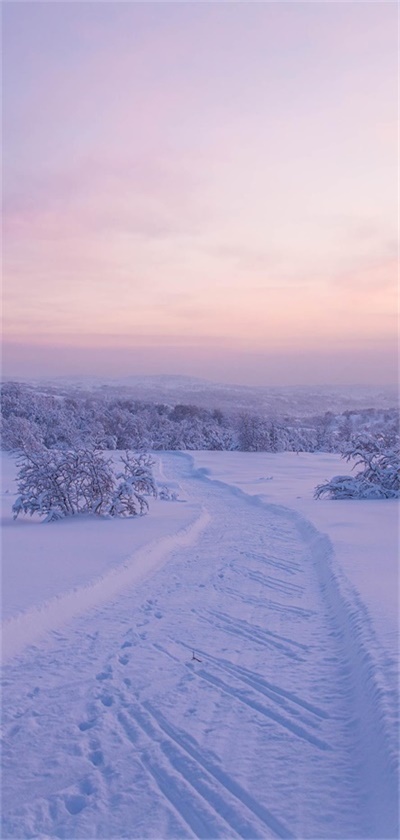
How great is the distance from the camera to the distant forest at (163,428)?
133 ft

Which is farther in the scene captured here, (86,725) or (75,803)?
(86,725)

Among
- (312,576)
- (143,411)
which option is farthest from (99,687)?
(143,411)

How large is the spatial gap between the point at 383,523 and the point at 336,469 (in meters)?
13.7

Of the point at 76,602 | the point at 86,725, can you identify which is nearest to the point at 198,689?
the point at 86,725

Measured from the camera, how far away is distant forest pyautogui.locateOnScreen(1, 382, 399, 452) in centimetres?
4062

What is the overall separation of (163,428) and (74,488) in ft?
116

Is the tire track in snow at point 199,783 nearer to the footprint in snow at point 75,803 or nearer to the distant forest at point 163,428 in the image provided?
the footprint in snow at point 75,803

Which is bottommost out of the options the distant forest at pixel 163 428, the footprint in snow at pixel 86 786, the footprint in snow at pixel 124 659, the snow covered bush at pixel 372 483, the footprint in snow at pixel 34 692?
the footprint in snow at pixel 86 786

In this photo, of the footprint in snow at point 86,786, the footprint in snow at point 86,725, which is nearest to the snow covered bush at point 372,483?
the footprint in snow at point 86,725

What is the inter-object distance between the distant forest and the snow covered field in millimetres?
24069

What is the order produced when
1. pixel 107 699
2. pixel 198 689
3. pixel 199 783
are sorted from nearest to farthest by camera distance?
pixel 199 783
pixel 107 699
pixel 198 689

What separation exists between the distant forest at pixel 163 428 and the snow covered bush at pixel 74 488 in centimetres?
1827

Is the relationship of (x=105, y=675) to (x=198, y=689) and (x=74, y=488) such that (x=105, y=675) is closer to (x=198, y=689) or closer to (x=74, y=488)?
(x=198, y=689)

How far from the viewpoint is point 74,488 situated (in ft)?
49.1
